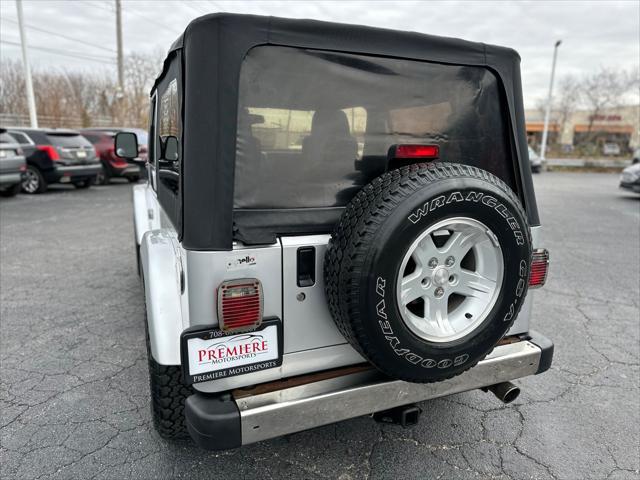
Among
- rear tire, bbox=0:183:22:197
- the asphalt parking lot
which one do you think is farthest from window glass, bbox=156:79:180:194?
rear tire, bbox=0:183:22:197

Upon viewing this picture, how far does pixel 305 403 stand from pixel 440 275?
764mm

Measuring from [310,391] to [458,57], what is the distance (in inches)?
65.2

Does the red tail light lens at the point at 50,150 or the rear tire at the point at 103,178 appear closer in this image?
the red tail light lens at the point at 50,150

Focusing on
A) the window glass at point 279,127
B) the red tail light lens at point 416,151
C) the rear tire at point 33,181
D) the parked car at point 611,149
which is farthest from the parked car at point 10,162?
the parked car at point 611,149

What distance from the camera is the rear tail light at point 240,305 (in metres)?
1.84

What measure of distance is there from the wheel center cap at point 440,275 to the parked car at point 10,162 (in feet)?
36.7

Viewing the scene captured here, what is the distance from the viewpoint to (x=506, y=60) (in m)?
2.30

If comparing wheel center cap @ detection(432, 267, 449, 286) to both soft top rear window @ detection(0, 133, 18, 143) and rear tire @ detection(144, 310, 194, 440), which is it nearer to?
rear tire @ detection(144, 310, 194, 440)

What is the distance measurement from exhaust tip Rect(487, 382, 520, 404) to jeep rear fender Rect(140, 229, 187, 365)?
1.58m

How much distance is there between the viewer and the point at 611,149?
38812 millimetres

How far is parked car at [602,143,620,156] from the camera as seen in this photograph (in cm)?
3752

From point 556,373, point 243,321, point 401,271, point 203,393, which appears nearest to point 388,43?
point 401,271

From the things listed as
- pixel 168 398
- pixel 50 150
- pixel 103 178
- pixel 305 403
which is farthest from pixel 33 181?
pixel 305 403

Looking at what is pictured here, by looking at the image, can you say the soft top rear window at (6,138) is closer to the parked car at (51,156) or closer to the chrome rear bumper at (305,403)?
the parked car at (51,156)
